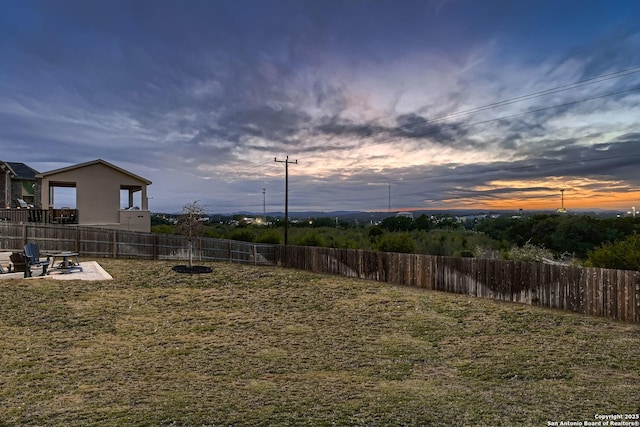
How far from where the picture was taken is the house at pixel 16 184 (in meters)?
25.6

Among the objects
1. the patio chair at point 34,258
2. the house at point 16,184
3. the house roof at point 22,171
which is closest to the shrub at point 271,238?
the house at point 16,184

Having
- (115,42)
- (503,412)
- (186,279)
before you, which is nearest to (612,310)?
(503,412)

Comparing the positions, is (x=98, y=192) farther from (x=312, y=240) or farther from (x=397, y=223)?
(x=397, y=223)

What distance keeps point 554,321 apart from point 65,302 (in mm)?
14719

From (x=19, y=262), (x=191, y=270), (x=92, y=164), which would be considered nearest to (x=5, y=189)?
(x=92, y=164)

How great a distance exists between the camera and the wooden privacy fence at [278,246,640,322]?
1162 cm

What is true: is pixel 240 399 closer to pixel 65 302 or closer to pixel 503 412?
pixel 503 412

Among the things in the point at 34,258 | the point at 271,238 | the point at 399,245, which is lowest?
the point at 399,245

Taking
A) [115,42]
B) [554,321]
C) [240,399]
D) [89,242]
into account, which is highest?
[115,42]

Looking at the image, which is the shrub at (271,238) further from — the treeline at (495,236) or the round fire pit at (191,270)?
the round fire pit at (191,270)

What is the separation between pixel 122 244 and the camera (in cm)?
2084

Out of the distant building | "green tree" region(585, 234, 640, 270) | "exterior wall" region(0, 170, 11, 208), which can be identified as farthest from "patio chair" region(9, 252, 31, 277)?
the distant building

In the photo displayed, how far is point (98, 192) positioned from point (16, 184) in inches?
429

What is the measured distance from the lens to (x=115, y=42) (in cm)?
1712
